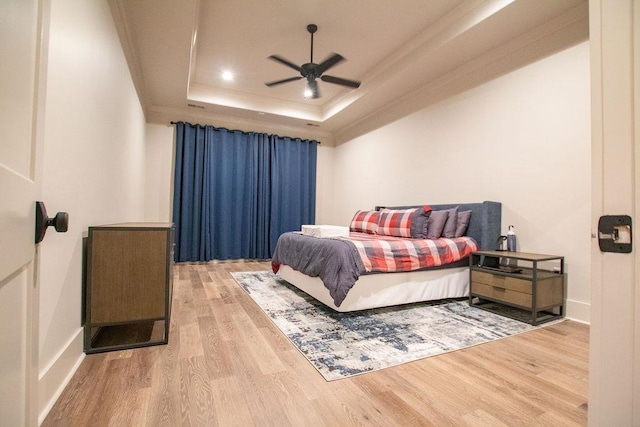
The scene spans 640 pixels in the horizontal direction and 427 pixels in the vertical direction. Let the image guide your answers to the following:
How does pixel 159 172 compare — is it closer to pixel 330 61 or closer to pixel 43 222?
pixel 330 61

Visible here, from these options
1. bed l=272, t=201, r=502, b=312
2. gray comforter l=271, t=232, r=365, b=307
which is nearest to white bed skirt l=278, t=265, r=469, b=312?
bed l=272, t=201, r=502, b=312

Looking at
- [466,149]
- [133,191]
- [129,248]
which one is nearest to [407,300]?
[466,149]

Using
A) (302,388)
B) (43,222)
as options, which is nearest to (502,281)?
(302,388)

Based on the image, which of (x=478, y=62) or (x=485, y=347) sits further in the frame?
(x=478, y=62)

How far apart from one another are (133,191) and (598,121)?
4.35 metres

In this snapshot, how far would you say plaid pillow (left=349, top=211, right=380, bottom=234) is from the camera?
3978 millimetres

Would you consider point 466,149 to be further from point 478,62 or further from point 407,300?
point 407,300

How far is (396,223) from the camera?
11.8 feet

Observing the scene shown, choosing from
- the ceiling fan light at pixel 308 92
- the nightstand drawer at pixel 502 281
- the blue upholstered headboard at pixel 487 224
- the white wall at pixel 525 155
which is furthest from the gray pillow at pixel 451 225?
the ceiling fan light at pixel 308 92

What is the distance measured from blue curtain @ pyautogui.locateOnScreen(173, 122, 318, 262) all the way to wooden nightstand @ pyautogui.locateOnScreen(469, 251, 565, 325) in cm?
362

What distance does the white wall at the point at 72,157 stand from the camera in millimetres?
1304

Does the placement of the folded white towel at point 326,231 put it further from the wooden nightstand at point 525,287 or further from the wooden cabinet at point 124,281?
the wooden cabinet at point 124,281

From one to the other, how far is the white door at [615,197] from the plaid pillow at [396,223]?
2.86 metres

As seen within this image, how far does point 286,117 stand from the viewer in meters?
5.39
